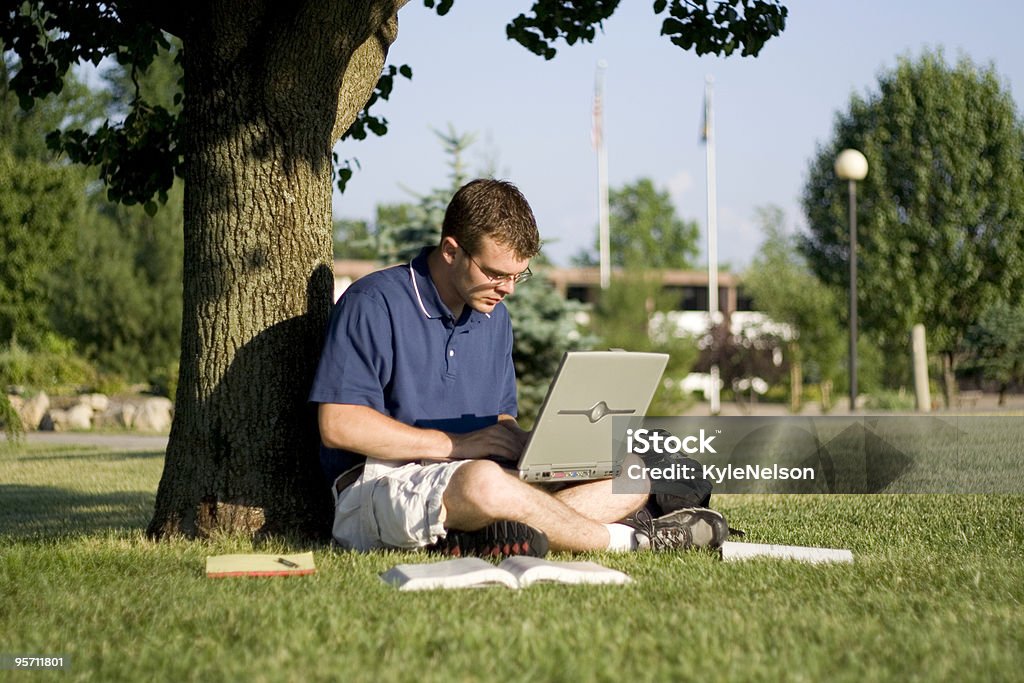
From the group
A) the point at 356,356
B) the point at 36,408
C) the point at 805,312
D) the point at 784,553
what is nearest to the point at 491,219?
the point at 356,356

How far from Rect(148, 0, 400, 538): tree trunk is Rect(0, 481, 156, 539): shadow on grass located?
102cm

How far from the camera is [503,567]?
4.21 metres

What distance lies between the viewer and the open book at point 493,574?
3.94 m

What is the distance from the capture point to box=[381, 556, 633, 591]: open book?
3.94 m

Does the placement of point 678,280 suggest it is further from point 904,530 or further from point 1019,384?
point 904,530

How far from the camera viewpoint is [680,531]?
16.6ft

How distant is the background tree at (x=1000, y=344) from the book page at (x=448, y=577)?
70.3 ft

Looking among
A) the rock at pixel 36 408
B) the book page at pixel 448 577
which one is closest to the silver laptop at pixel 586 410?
the book page at pixel 448 577

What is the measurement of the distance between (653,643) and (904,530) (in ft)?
9.89

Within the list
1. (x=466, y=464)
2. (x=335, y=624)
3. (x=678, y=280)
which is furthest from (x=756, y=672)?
(x=678, y=280)

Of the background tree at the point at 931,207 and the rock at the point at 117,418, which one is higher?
the background tree at the point at 931,207

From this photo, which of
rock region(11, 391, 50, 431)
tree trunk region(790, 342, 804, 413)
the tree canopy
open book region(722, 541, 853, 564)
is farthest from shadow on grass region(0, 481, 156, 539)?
tree trunk region(790, 342, 804, 413)

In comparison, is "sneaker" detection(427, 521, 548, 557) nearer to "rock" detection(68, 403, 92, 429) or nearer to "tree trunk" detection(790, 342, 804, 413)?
"rock" detection(68, 403, 92, 429)

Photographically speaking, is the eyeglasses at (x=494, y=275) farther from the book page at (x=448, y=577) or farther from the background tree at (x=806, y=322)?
the background tree at (x=806, y=322)
